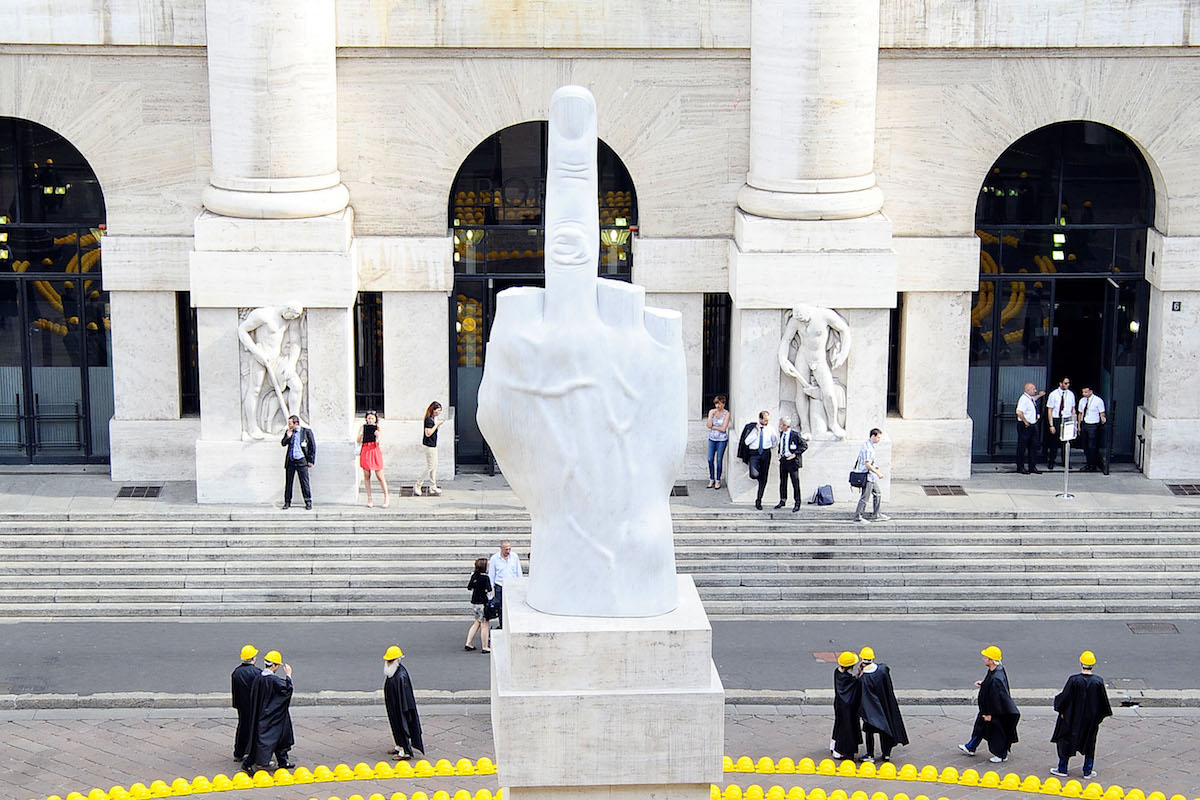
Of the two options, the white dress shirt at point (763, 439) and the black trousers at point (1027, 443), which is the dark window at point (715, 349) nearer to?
the white dress shirt at point (763, 439)

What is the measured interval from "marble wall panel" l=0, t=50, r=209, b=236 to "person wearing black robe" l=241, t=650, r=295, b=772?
11.5 m

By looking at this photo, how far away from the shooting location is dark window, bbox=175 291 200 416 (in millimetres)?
36438

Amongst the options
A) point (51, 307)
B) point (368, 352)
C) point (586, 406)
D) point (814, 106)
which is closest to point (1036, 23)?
point (814, 106)

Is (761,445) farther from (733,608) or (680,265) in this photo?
(680,265)

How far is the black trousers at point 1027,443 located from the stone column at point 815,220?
9.39ft

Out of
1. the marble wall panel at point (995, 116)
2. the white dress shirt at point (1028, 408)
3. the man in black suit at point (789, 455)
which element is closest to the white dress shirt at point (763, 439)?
the man in black suit at point (789, 455)

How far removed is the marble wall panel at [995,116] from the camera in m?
35.9

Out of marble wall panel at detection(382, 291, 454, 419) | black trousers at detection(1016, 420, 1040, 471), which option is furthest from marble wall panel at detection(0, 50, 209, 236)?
black trousers at detection(1016, 420, 1040, 471)

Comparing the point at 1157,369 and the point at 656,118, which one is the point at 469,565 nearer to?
the point at 656,118

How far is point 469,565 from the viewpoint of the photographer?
33.1m

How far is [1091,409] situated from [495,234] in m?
10.2

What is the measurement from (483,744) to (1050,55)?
15338 mm

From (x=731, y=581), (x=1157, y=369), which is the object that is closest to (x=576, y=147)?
(x=731, y=581)

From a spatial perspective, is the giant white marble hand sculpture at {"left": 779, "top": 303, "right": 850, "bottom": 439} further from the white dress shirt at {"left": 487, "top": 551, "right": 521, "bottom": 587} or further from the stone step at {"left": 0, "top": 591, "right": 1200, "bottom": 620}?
the white dress shirt at {"left": 487, "top": 551, "right": 521, "bottom": 587}
